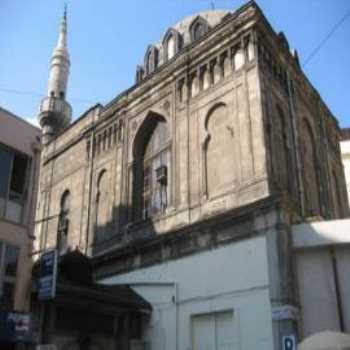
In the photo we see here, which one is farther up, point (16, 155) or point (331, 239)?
point (16, 155)

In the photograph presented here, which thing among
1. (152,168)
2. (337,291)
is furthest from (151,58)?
(337,291)

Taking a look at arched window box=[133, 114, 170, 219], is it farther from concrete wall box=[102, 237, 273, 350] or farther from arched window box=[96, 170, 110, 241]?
concrete wall box=[102, 237, 273, 350]

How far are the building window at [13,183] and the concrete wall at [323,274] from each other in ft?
25.3

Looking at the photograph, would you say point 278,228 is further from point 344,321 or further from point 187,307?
point 187,307

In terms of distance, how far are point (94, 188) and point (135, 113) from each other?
12.1 ft

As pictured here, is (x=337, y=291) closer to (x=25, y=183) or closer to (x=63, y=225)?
(x=25, y=183)

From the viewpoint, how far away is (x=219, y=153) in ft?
59.3

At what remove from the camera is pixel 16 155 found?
1501 centimetres

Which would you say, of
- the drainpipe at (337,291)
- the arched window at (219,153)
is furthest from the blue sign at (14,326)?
the drainpipe at (337,291)

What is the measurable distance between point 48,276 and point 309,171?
1109 centimetres

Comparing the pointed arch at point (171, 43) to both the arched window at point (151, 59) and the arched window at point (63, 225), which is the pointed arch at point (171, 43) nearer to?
the arched window at point (151, 59)

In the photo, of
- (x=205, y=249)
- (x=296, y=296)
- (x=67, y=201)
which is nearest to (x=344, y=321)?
(x=296, y=296)

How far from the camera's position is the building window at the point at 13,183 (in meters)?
14.3

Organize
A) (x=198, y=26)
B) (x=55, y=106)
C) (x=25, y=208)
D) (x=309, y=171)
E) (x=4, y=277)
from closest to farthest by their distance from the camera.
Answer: (x=4, y=277), (x=25, y=208), (x=309, y=171), (x=198, y=26), (x=55, y=106)
